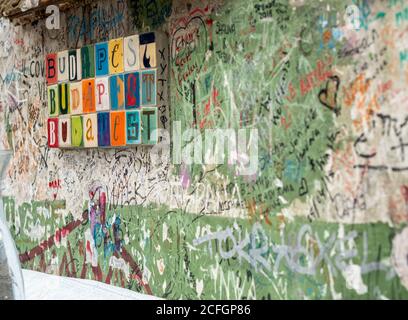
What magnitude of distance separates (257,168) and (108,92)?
5.79 ft

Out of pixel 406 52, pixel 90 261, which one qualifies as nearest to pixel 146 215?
pixel 90 261

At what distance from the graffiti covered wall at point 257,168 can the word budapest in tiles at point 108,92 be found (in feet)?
0.35

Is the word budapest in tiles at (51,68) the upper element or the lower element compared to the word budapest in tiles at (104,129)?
upper

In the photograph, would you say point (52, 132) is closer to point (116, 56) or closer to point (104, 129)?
point (104, 129)

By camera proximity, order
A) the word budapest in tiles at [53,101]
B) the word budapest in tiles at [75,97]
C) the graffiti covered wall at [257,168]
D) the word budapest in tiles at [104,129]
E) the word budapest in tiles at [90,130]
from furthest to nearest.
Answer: the word budapest in tiles at [53,101]
the word budapest in tiles at [75,97]
the word budapest in tiles at [90,130]
the word budapest in tiles at [104,129]
the graffiti covered wall at [257,168]

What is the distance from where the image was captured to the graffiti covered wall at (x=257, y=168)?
483 centimetres

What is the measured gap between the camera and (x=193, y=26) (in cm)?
617

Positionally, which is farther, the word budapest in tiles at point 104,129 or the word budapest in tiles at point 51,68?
the word budapest in tiles at point 51,68

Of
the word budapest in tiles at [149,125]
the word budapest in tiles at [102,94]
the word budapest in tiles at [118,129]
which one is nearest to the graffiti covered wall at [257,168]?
the word budapest in tiles at [149,125]

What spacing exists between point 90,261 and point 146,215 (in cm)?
97

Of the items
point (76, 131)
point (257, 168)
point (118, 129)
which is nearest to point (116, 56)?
point (118, 129)

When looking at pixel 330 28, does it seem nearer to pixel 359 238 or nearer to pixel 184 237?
pixel 359 238

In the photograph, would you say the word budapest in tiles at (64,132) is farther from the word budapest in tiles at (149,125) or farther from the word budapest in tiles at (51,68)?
the word budapest in tiles at (149,125)

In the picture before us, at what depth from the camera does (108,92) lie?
691 cm
